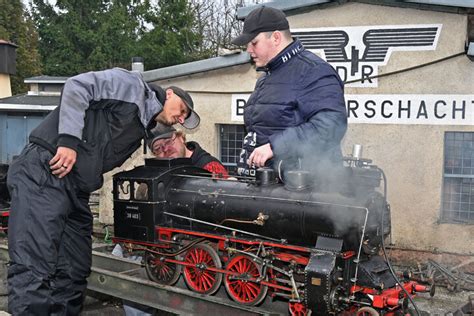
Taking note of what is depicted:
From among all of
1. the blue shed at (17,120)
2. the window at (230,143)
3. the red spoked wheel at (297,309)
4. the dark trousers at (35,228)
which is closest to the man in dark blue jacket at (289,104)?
the red spoked wheel at (297,309)

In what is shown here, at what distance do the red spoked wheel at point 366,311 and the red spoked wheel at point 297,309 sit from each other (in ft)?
1.08

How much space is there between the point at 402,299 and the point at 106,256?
108 inches

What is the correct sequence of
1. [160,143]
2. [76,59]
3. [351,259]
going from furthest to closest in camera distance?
[76,59] < [160,143] < [351,259]

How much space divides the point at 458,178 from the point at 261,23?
4.71m

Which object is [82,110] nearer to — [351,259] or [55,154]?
[55,154]

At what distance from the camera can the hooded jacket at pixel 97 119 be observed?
10.4ft

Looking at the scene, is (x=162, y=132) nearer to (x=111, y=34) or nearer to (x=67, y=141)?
(x=67, y=141)

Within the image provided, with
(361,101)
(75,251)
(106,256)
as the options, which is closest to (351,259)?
(75,251)

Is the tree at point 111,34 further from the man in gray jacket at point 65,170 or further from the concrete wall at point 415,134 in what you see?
the man in gray jacket at point 65,170

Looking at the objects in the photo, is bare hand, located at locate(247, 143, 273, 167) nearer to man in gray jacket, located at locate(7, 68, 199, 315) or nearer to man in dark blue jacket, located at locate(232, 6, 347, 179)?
man in dark blue jacket, located at locate(232, 6, 347, 179)

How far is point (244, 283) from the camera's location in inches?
143

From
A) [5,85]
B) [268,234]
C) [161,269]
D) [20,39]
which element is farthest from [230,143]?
[20,39]

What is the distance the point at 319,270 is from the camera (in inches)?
120

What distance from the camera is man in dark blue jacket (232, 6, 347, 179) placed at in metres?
3.35
